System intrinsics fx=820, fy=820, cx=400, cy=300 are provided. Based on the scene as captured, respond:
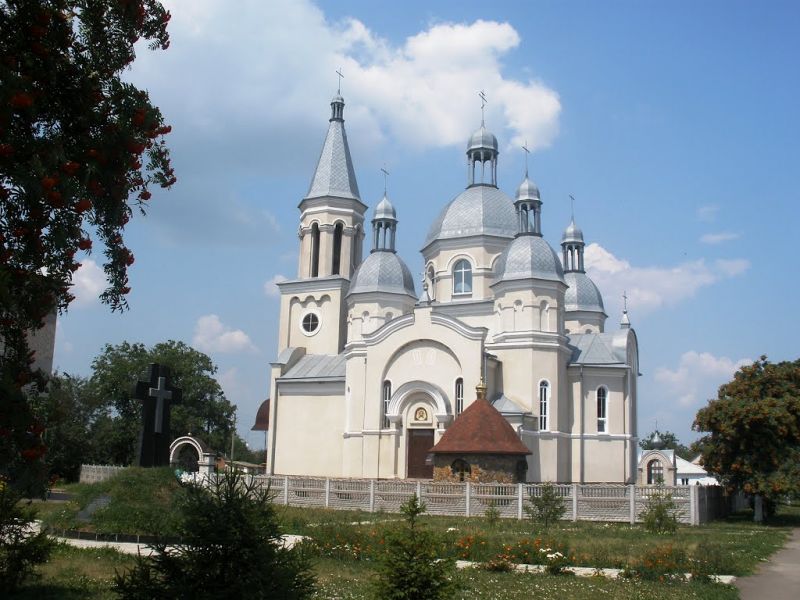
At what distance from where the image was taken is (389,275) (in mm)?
40938

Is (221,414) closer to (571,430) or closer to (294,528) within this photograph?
(571,430)

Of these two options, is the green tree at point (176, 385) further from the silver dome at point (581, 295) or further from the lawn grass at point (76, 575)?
the lawn grass at point (76, 575)

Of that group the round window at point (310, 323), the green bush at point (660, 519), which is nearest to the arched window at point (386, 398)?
the round window at point (310, 323)

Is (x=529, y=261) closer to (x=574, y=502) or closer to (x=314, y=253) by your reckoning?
(x=314, y=253)

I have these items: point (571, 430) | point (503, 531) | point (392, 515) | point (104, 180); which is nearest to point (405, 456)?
point (571, 430)

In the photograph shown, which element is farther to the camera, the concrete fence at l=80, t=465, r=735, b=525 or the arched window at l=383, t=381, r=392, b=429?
the arched window at l=383, t=381, r=392, b=429

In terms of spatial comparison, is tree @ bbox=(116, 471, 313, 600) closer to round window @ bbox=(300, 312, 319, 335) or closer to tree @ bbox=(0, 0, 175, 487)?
tree @ bbox=(0, 0, 175, 487)

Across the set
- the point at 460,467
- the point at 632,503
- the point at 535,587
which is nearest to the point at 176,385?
the point at 460,467

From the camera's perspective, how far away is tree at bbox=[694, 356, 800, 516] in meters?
26.1

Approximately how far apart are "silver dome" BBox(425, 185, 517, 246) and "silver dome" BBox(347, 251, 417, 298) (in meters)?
2.52

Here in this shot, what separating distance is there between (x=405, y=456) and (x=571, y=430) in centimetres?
777

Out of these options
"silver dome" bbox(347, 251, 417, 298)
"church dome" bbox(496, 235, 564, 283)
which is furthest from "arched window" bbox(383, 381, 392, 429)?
"church dome" bbox(496, 235, 564, 283)

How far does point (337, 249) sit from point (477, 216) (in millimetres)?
7626

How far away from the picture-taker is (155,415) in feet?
51.5
